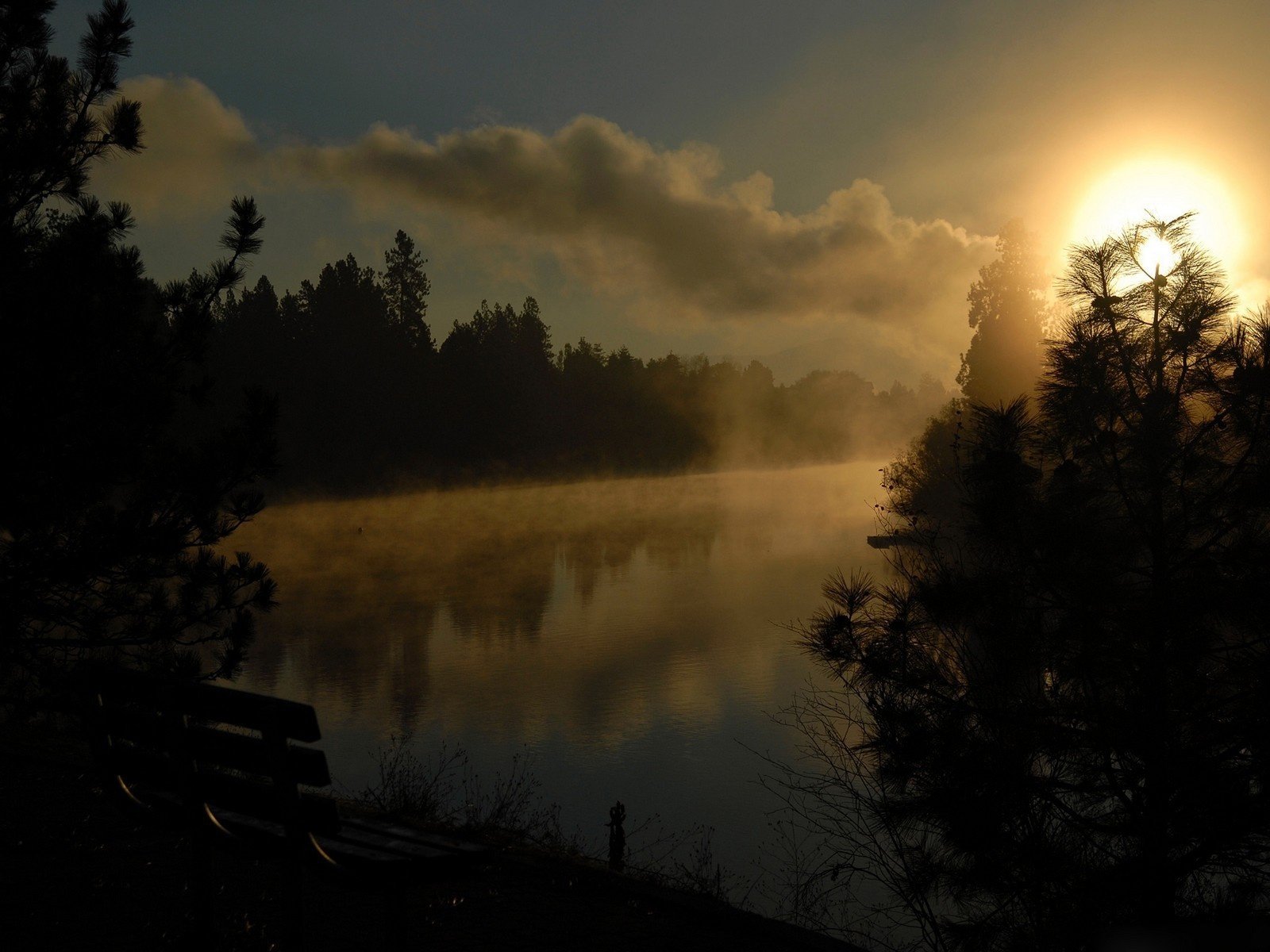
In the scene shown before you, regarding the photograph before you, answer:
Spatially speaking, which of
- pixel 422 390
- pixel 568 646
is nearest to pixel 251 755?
pixel 568 646

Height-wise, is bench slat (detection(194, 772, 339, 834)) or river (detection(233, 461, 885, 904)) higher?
bench slat (detection(194, 772, 339, 834))

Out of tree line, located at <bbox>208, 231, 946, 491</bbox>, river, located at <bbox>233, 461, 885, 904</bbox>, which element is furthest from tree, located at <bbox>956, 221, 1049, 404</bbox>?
tree line, located at <bbox>208, 231, 946, 491</bbox>

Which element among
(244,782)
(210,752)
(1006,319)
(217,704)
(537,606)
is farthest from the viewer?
(1006,319)

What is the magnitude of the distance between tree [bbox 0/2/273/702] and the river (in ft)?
16.2

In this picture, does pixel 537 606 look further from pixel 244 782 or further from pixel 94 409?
pixel 244 782

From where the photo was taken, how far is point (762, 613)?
104 feet

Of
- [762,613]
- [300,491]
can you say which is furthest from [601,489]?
[762,613]

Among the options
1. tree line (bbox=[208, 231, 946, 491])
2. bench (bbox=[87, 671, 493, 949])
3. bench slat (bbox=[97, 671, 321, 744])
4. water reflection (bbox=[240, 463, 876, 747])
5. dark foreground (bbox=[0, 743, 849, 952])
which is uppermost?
Answer: tree line (bbox=[208, 231, 946, 491])

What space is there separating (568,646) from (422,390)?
51565 millimetres

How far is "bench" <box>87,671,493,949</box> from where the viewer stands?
3533 mm

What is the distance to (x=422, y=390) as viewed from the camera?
76.1 meters

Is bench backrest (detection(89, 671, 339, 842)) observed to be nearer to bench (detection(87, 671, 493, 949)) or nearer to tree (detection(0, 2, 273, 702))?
bench (detection(87, 671, 493, 949))

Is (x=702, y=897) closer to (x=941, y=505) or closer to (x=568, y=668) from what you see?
(x=568, y=668)

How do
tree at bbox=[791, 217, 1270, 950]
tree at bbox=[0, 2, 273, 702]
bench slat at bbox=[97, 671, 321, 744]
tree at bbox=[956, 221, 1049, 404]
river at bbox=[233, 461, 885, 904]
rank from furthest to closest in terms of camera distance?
tree at bbox=[956, 221, 1049, 404] → river at bbox=[233, 461, 885, 904] → tree at bbox=[0, 2, 273, 702] → tree at bbox=[791, 217, 1270, 950] → bench slat at bbox=[97, 671, 321, 744]
